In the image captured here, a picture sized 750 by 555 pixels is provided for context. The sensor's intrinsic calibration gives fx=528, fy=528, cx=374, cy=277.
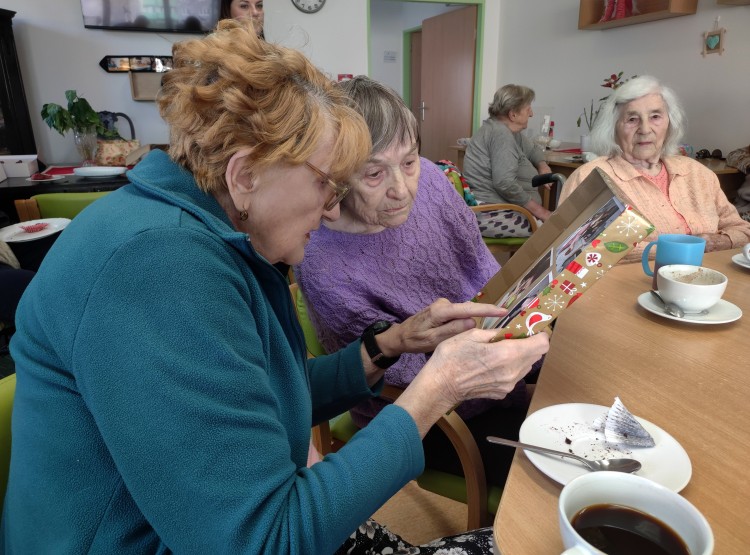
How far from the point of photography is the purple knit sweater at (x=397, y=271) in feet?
3.85

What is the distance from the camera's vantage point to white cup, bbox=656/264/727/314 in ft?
3.38

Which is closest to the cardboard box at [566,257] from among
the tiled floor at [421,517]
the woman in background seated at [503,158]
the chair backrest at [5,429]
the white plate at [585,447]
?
the white plate at [585,447]

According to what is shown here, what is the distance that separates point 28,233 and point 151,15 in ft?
10.0

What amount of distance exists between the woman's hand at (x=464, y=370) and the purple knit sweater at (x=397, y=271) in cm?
40

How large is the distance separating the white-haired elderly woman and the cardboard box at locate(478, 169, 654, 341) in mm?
1153

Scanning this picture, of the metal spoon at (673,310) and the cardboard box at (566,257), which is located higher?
the cardboard box at (566,257)

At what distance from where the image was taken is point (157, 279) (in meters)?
0.56

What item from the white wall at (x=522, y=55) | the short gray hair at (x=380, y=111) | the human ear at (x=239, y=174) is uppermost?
the white wall at (x=522, y=55)

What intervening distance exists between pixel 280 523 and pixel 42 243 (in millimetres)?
2426

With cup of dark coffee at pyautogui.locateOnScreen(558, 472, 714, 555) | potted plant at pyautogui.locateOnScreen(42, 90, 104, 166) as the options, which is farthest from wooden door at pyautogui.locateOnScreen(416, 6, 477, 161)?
cup of dark coffee at pyautogui.locateOnScreen(558, 472, 714, 555)

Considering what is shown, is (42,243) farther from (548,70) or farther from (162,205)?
(548,70)

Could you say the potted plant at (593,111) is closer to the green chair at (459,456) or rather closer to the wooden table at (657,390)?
the wooden table at (657,390)

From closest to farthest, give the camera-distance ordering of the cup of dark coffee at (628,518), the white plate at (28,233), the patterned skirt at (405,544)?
the cup of dark coffee at (628,518), the patterned skirt at (405,544), the white plate at (28,233)

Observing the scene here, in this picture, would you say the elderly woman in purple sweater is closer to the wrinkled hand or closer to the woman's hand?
the wrinkled hand
